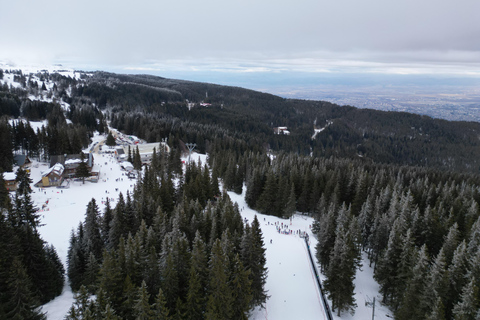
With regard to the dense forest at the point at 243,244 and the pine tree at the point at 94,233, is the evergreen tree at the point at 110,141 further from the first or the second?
the pine tree at the point at 94,233

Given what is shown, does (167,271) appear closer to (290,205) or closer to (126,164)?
(290,205)

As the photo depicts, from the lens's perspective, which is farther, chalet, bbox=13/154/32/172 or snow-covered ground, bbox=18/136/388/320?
chalet, bbox=13/154/32/172

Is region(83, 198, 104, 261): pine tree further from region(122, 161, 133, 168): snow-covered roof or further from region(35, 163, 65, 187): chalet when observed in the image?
region(122, 161, 133, 168): snow-covered roof

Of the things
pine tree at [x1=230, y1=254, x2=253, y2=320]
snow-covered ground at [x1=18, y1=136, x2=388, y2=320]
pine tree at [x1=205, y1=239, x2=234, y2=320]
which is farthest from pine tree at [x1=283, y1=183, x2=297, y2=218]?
pine tree at [x1=205, y1=239, x2=234, y2=320]

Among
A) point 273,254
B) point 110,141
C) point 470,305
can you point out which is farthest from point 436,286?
point 110,141

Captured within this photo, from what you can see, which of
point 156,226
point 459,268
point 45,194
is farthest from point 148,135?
point 459,268

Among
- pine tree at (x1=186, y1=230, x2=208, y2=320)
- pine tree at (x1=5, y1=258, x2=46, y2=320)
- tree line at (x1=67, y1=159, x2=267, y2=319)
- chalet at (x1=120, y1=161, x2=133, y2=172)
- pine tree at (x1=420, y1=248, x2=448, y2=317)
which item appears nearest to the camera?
pine tree at (x1=5, y1=258, x2=46, y2=320)

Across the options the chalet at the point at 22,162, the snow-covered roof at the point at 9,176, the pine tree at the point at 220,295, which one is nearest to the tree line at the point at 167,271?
the pine tree at the point at 220,295

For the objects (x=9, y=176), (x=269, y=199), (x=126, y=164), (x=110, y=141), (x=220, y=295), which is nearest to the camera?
(x=220, y=295)
